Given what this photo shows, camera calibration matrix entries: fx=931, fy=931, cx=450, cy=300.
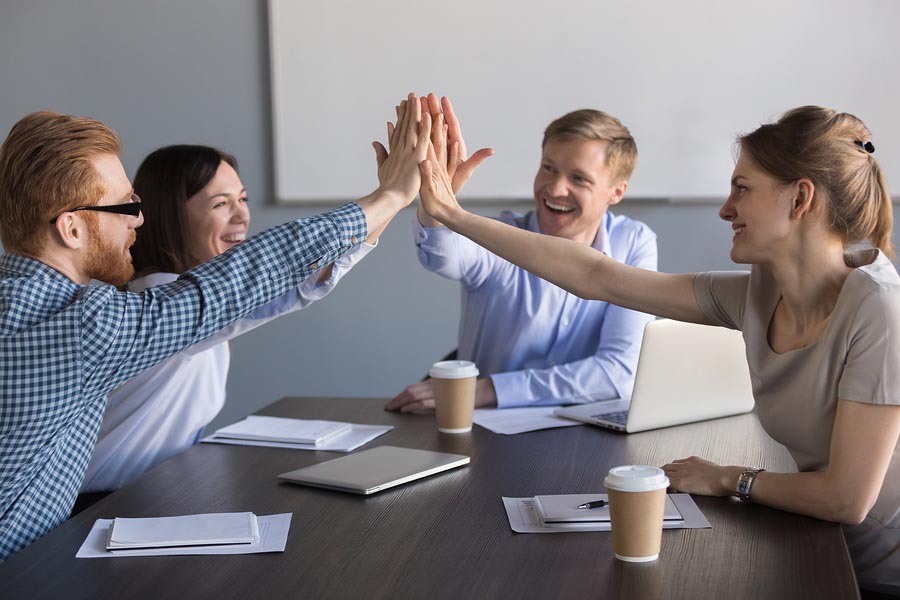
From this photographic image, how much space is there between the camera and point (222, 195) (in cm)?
238

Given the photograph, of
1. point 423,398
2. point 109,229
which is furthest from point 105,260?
point 423,398

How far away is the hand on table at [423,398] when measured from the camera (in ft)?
7.02

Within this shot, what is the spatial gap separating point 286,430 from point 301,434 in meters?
0.06

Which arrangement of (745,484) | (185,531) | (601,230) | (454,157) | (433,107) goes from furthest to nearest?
(601,230), (454,157), (433,107), (745,484), (185,531)

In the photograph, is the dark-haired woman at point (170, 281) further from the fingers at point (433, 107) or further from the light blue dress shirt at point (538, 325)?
the light blue dress shirt at point (538, 325)

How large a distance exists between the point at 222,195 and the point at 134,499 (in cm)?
104

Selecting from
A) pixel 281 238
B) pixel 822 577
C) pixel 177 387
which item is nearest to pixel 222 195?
pixel 177 387

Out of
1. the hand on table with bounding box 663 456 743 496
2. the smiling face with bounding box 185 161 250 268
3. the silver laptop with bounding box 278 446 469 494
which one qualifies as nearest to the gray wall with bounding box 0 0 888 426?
the smiling face with bounding box 185 161 250 268

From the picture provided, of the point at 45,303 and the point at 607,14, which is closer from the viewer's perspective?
the point at 45,303

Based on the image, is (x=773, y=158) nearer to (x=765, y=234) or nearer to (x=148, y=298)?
(x=765, y=234)

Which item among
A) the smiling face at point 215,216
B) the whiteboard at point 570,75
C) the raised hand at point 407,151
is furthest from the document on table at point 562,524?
the whiteboard at point 570,75

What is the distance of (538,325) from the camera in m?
2.59

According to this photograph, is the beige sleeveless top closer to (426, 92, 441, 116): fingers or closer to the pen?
the pen

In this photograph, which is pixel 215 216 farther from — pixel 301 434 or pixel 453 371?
pixel 453 371
